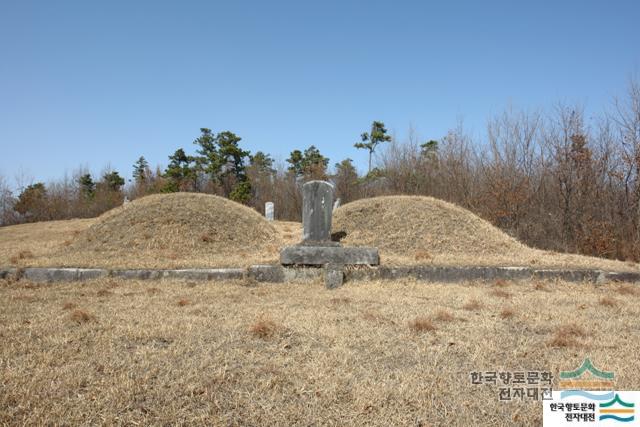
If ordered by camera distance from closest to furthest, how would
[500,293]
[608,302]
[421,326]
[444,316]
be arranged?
[421,326] < [444,316] < [608,302] < [500,293]

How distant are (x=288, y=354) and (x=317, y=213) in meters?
5.02

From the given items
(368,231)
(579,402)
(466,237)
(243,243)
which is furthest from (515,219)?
(579,402)

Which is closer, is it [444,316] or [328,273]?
[444,316]

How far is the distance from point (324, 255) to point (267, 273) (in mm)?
1123

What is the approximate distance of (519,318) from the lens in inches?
213

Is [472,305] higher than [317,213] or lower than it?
lower

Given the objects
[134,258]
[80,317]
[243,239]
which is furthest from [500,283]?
[134,258]

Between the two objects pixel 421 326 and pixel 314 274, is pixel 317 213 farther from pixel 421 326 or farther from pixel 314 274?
pixel 421 326

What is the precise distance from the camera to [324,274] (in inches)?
317

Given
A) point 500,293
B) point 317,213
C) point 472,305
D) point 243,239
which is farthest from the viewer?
point 243,239

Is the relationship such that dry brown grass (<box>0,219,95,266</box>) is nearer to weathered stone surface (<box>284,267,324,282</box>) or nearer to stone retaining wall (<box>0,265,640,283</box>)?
stone retaining wall (<box>0,265,640,283</box>)

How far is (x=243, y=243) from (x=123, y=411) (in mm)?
8382

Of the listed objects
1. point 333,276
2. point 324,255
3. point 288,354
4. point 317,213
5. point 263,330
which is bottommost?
point 288,354

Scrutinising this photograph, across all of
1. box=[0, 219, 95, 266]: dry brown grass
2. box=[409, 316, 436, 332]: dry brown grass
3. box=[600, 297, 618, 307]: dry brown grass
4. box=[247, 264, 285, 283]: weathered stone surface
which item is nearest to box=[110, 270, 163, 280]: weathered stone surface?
box=[247, 264, 285, 283]: weathered stone surface
